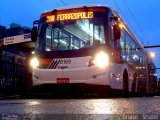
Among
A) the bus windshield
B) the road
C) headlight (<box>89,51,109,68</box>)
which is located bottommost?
the road

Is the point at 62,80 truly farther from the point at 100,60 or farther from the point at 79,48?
the point at 100,60

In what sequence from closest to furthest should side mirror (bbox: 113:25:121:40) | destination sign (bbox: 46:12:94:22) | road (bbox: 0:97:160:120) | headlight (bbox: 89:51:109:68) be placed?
road (bbox: 0:97:160:120)
headlight (bbox: 89:51:109:68)
side mirror (bbox: 113:25:121:40)
destination sign (bbox: 46:12:94:22)

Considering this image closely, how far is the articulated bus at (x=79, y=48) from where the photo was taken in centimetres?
1173

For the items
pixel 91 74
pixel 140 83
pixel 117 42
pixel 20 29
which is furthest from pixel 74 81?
pixel 20 29

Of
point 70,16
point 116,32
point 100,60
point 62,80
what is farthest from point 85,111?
point 70,16

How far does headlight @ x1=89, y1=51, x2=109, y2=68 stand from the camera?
1167 cm

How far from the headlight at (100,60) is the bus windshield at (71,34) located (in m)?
0.43

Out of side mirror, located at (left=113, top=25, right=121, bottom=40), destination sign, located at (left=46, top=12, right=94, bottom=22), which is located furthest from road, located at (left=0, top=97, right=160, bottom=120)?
destination sign, located at (left=46, top=12, right=94, bottom=22)

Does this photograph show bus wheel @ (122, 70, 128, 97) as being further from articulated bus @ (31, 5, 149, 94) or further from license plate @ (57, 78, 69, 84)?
license plate @ (57, 78, 69, 84)

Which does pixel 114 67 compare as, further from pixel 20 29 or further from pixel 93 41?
pixel 20 29

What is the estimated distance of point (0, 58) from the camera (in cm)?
2395

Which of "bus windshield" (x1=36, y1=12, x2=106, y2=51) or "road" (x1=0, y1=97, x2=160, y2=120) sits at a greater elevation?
"bus windshield" (x1=36, y1=12, x2=106, y2=51)

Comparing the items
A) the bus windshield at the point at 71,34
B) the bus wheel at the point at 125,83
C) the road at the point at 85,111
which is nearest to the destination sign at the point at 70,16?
the bus windshield at the point at 71,34

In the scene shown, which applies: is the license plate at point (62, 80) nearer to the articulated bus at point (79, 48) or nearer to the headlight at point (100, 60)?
the articulated bus at point (79, 48)
